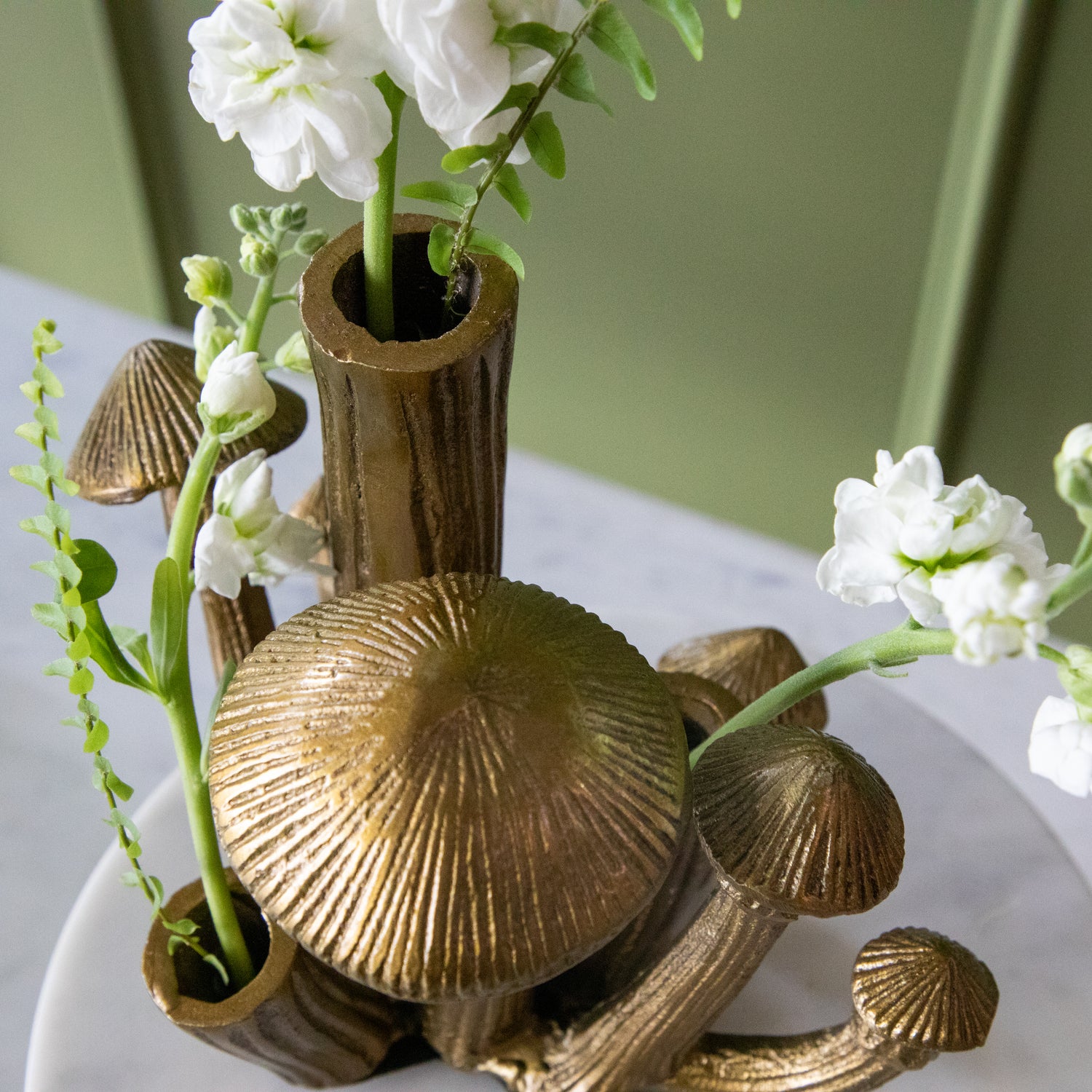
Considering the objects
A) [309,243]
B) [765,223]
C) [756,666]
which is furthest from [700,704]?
[765,223]

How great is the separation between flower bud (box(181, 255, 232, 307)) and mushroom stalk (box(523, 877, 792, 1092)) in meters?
0.17

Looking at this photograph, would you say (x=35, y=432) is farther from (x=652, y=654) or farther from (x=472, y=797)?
(x=652, y=654)

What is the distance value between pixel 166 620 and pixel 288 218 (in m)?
0.10

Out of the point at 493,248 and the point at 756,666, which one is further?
the point at 756,666

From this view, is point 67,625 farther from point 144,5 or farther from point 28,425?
point 144,5

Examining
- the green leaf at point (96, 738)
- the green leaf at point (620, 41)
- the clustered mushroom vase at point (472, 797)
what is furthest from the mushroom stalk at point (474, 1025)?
the green leaf at point (620, 41)

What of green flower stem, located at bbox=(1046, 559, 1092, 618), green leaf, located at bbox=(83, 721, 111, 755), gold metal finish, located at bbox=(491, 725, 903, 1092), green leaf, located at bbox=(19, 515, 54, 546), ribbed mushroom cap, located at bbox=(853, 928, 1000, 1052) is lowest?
ribbed mushroom cap, located at bbox=(853, 928, 1000, 1052)

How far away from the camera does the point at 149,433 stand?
0.94ft

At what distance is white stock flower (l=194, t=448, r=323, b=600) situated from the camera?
0.25 m

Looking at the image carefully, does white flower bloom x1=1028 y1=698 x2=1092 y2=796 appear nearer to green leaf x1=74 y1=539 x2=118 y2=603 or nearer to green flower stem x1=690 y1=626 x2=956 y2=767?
green flower stem x1=690 y1=626 x2=956 y2=767

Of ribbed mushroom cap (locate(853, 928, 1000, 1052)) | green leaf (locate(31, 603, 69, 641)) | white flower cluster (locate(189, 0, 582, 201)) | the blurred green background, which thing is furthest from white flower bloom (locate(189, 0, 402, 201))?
the blurred green background

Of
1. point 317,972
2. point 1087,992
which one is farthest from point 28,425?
point 1087,992

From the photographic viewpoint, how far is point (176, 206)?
785mm

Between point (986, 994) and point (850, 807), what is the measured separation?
0.25 ft
